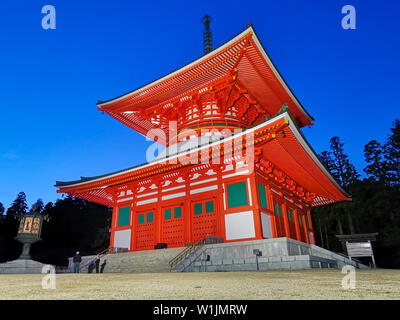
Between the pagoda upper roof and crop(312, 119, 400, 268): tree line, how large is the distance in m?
15.7

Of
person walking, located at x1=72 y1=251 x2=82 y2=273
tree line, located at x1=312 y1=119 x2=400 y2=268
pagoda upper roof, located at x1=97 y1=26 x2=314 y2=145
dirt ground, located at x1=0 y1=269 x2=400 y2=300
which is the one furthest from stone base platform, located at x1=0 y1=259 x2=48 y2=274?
tree line, located at x1=312 y1=119 x2=400 y2=268

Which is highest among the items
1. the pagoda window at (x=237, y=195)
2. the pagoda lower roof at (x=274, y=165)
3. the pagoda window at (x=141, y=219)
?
the pagoda lower roof at (x=274, y=165)

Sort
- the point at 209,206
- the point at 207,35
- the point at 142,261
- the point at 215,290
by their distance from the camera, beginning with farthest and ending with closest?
the point at 207,35
the point at 209,206
the point at 142,261
the point at 215,290

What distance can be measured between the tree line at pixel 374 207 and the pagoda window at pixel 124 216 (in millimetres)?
22142

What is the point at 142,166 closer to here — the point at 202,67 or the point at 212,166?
the point at 212,166

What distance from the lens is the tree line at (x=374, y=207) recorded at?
1209 inches

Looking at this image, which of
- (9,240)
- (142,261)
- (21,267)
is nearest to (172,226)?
(142,261)

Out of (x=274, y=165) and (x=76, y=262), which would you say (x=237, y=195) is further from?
(x=76, y=262)

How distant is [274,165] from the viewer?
14.1 m

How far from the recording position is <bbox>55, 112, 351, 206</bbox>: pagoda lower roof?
34.7 ft

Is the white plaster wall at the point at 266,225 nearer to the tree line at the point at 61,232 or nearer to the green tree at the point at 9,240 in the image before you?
the tree line at the point at 61,232

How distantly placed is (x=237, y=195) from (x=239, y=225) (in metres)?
1.40

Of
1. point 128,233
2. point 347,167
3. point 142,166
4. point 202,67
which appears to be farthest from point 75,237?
point 347,167

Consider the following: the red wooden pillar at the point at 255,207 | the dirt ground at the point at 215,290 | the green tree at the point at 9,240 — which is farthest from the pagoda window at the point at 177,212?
the green tree at the point at 9,240
